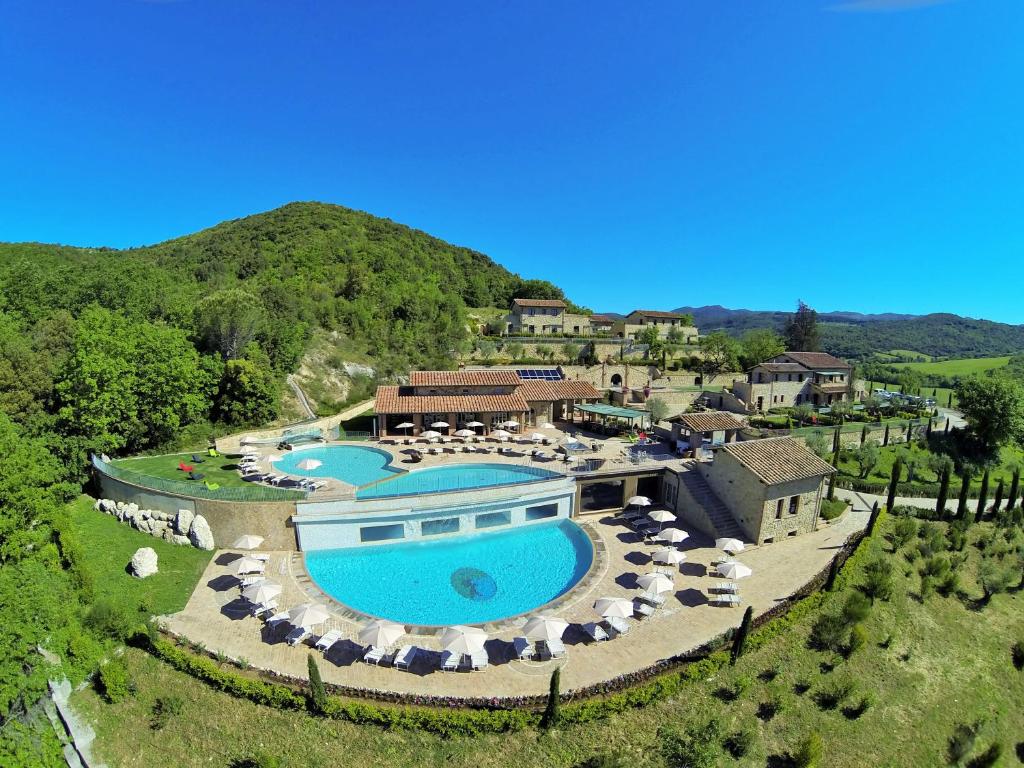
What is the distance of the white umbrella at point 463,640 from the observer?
15.3 m

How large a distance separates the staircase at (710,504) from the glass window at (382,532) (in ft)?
52.7

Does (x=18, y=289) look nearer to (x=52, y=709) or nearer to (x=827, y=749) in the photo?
(x=52, y=709)

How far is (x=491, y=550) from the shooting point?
2369cm

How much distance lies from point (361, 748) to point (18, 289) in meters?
54.0

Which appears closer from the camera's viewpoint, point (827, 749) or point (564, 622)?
point (827, 749)

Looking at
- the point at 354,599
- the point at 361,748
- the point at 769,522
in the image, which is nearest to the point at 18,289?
the point at 354,599

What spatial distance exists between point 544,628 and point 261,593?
10742 mm

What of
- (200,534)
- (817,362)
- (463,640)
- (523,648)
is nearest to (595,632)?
(523,648)

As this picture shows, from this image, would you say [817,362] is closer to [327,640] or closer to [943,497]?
[943,497]

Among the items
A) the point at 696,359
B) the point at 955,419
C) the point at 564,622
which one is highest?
the point at 696,359

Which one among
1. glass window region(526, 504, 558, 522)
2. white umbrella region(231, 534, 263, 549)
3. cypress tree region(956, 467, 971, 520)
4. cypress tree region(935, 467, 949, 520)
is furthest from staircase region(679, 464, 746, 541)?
white umbrella region(231, 534, 263, 549)

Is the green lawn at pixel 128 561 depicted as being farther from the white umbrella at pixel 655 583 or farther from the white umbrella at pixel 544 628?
the white umbrella at pixel 655 583

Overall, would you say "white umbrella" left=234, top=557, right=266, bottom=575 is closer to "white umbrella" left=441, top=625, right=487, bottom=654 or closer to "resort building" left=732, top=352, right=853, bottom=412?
"white umbrella" left=441, top=625, right=487, bottom=654

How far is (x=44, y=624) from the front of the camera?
14.0 metres
